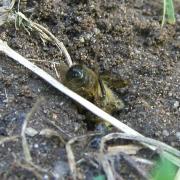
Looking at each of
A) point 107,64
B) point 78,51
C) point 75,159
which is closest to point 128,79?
point 107,64

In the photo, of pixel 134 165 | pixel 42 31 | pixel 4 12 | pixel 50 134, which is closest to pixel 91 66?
pixel 42 31

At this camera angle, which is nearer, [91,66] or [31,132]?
[31,132]

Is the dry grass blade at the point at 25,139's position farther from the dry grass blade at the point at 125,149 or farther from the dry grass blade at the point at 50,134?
the dry grass blade at the point at 125,149

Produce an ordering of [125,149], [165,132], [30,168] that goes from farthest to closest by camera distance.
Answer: [165,132] < [125,149] < [30,168]

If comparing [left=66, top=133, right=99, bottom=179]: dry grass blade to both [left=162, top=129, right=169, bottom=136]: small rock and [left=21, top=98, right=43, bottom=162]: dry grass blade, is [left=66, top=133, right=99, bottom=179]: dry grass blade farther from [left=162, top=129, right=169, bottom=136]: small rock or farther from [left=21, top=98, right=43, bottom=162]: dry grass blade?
[left=162, top=129, right=169, bottom=136]: small rock

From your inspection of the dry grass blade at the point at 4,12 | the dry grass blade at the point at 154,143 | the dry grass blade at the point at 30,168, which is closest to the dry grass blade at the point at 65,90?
the dry grass blade at the point at 154,143

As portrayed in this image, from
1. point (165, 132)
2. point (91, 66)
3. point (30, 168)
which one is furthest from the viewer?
point (91, 66)

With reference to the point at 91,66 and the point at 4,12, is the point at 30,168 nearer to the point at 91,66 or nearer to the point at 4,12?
the point at 91,66
